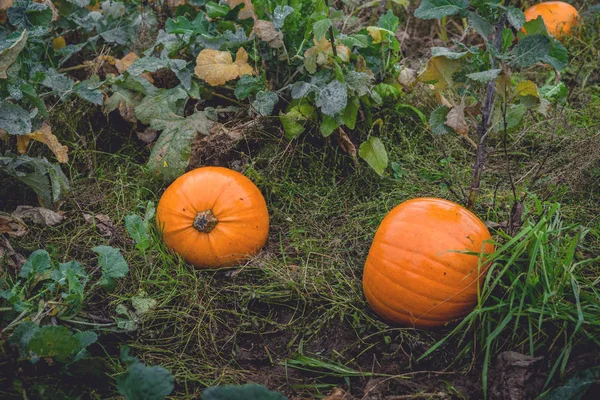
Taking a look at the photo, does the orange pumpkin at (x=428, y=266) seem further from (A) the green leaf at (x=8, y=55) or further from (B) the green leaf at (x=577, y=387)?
(A) the green leaf at (x=8, y=55)

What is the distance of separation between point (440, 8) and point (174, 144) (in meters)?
1.41

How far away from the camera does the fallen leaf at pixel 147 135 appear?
3111 mm

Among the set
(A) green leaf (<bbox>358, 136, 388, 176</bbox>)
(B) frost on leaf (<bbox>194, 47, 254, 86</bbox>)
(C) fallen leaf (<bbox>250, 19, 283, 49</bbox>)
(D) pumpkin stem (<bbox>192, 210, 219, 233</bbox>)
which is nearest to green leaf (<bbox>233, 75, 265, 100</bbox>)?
(B) frost on leaf (<bbox>194, 47, 254, 86</bbox>)

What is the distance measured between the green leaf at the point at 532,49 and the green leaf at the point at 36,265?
202cm

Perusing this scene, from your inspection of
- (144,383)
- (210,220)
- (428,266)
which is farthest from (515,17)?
(144,383)

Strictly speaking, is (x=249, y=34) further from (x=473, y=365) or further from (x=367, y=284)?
(x=473, y=365)

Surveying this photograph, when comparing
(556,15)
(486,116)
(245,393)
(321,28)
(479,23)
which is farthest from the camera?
(556,15)

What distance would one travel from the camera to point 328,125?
2.83 m

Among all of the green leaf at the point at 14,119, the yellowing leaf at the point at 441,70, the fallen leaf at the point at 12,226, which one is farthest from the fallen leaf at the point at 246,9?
the fallen leaf at the point at 12,226

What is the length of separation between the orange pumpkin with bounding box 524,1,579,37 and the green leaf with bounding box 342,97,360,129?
1.78 metres

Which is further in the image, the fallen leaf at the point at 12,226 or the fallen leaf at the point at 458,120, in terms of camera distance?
the fallen leaf at the point at 12,226

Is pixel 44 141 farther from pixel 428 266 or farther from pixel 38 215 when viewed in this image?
pixel 428 266

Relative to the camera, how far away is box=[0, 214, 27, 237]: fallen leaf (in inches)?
100

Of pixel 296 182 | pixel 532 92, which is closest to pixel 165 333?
pixel 296 182
